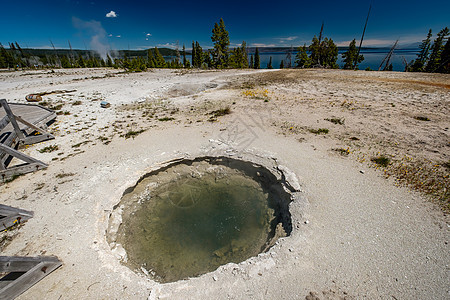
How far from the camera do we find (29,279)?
158 inches

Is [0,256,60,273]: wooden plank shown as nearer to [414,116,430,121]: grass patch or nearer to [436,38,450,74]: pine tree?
[414,116,430,121]: grass patch

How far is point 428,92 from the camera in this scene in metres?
17.4

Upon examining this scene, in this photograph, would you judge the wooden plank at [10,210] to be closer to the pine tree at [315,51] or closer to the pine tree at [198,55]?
the pine tree at [315,51]

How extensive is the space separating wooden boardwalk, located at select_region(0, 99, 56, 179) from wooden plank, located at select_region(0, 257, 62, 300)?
5.42 metres

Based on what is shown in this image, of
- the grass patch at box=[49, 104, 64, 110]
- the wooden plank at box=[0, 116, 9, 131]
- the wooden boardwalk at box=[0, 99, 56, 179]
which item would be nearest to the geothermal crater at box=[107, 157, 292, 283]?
the wooden boardwalk at box=[0, 99, 56, 179]

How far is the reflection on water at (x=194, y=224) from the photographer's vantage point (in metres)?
5.59

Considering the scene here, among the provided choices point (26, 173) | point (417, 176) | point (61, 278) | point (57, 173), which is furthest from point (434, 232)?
point (26, 173)

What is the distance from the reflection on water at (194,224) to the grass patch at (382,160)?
17.0 feet

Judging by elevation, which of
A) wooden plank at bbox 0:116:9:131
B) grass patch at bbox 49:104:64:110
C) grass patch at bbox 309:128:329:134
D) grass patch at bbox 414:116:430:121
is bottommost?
grass patch at bbox 309:128:329:134

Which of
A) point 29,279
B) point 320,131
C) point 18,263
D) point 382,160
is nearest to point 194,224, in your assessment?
point 29,279

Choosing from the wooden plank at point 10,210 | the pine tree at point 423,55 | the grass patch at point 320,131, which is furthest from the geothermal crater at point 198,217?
the pine tree at point 423,55

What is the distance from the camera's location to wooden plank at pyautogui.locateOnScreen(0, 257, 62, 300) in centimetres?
375

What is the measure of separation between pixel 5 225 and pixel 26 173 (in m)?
3.44

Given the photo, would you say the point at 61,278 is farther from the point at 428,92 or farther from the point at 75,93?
the point at 428,92
